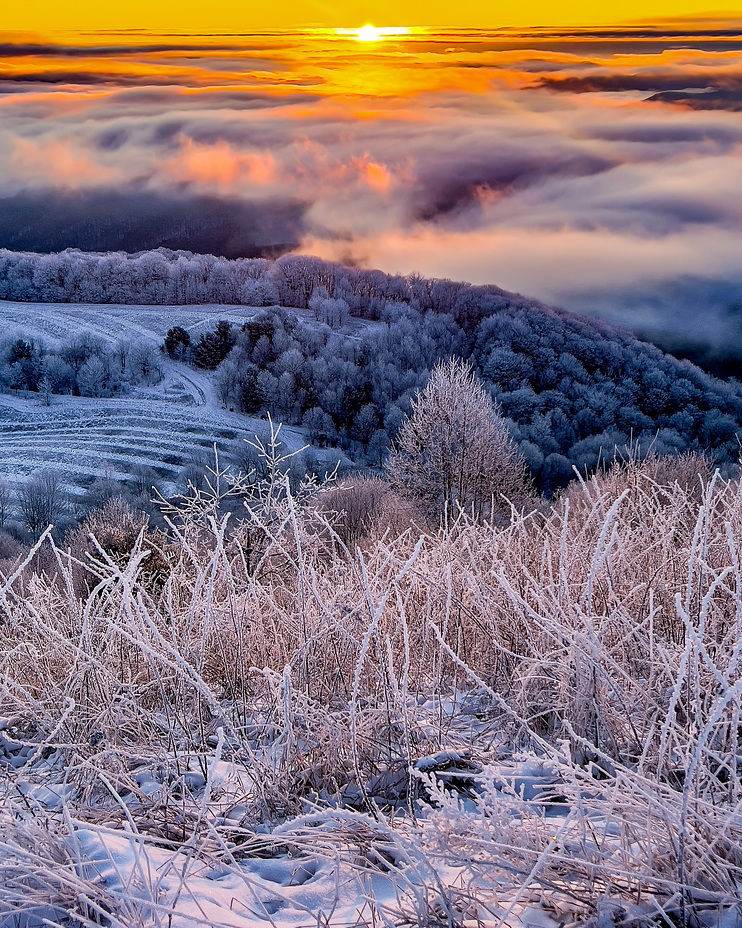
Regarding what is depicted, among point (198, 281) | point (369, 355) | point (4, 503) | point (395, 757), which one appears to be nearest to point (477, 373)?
point (369, 355)

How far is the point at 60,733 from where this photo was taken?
3.28 meters

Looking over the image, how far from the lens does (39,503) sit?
45.6m

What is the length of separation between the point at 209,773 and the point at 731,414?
69044 millimetres

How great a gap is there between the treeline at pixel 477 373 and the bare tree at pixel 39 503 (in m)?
23.0

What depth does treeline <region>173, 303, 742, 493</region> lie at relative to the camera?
6378 centimetres

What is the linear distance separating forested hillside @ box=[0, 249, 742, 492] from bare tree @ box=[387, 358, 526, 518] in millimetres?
21393

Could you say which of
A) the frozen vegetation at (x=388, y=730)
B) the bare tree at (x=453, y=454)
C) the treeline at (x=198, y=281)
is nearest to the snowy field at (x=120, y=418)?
the treeline at (x=198, y=281)


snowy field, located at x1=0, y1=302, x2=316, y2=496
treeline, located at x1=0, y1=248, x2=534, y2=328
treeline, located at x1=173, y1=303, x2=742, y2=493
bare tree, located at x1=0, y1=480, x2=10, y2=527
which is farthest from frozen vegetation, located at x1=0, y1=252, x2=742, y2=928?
treeline, located at x1=0, y1=248, x2=534, y2=328

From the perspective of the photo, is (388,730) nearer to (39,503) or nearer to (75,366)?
(39,503)

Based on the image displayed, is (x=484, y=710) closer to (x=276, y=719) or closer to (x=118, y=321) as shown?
(x=276, y=719)

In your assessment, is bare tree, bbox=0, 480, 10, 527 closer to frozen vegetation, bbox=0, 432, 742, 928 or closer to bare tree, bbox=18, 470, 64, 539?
bare tree, bbox=18, 470, 64, 539

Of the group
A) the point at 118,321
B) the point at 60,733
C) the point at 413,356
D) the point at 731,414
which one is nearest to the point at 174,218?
the point at 118,321

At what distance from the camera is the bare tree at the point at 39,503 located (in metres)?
43.8

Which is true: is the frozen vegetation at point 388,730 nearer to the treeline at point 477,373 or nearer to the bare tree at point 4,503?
the bare tree at point 4,503
